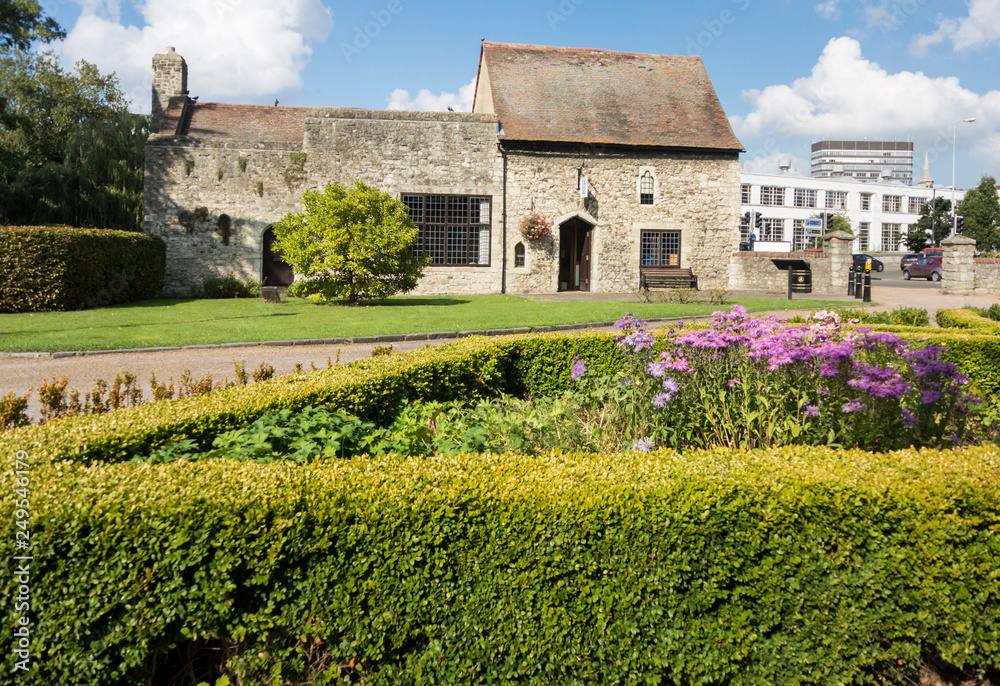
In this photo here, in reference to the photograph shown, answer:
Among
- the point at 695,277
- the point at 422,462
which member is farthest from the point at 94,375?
the point at 695,277

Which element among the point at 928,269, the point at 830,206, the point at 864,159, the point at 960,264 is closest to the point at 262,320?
the point at 960,264

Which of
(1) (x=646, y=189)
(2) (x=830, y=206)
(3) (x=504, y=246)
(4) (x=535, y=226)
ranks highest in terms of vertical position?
(2) (x=830, y=206)

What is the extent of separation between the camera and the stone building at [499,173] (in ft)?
78.3

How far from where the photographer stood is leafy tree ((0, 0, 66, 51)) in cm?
2192

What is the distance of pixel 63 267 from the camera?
56.7 feet

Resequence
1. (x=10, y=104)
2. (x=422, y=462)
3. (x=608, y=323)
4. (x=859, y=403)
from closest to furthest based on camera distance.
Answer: (x=422, y=462) → (x=859, y=403) → (x=608, y=323) → (x=10, y=104)

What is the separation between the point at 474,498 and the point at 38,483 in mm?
1788

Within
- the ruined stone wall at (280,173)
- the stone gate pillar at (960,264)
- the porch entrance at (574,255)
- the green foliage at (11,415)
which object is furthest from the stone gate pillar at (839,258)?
the green foliage at (11,415)

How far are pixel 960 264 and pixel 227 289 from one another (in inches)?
1049

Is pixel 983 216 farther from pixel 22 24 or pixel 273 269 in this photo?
pixel 22 24

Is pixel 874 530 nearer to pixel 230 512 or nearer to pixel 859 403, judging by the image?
pixel 859 403

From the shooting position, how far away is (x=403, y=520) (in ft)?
8.87

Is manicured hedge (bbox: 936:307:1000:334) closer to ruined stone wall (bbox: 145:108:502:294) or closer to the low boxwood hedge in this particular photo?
the low boxwood hedge

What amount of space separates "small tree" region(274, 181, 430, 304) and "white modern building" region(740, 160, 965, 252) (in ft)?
190
